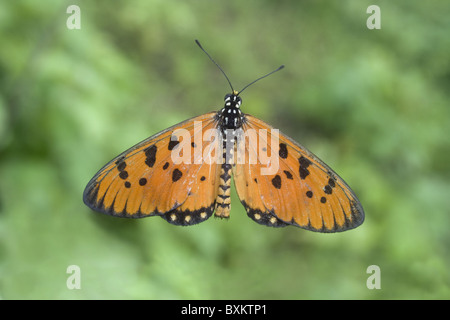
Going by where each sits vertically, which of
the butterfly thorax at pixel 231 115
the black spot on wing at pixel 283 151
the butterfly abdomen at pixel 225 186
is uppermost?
the butterfly thorax at pixel 231 115

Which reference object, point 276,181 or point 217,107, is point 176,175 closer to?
point 276,181

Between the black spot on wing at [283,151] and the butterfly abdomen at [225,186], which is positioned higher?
the black spot on wing at [283,151]

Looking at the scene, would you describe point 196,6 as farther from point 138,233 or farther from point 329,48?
point 138,233

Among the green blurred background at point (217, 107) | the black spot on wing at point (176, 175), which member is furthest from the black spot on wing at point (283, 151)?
the green blurred background at point (217, 107)

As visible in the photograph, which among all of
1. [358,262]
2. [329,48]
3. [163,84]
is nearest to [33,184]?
[163,84]

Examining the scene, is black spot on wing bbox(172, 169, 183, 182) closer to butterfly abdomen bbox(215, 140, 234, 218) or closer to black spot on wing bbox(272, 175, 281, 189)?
butterfly abdomen bbox(215, 140, 234, 218)

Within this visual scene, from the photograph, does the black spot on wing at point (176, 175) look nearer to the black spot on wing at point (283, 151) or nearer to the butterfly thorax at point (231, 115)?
the butterfly thorax at point (231, 115)

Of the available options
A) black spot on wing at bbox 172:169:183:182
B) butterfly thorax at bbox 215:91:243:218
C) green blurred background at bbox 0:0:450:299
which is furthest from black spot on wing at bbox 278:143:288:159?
green blurred background at bbox 0:0:450:299

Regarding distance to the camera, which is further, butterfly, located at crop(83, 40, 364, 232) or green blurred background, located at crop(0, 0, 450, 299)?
green blurred background, located at crop(0, 0, 450, 299)
